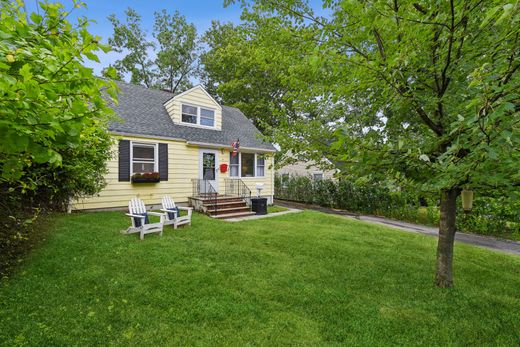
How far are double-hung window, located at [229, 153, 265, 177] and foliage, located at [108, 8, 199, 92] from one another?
50.0ft

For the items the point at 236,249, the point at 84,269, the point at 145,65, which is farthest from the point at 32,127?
the point at 145,65

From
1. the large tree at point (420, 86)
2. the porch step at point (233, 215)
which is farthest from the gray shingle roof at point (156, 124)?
the large tree at point (420, 86)

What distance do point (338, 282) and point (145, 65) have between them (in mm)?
25390

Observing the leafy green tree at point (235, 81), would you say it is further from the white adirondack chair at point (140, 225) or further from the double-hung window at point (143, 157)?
the white adirondack chair at point (140, 225)

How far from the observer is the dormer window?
1249 cm

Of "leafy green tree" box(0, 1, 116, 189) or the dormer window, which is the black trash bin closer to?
the dormer window

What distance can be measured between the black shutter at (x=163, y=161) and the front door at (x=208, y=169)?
1636 mm

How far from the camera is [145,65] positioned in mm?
23812

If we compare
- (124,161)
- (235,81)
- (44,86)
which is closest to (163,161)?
(124,161)

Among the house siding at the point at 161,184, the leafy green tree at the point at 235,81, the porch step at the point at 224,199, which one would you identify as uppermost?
the leafy green tree at the point at 235,81

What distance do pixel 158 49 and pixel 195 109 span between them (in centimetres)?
1496

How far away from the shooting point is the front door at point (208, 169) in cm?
1195

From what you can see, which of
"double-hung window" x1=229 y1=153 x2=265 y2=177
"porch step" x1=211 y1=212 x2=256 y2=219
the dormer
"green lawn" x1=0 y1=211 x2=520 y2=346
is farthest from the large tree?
"double-hung window" x1=229 y1=153 x2=265 y2=177

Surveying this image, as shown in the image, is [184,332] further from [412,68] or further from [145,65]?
[145,65]
